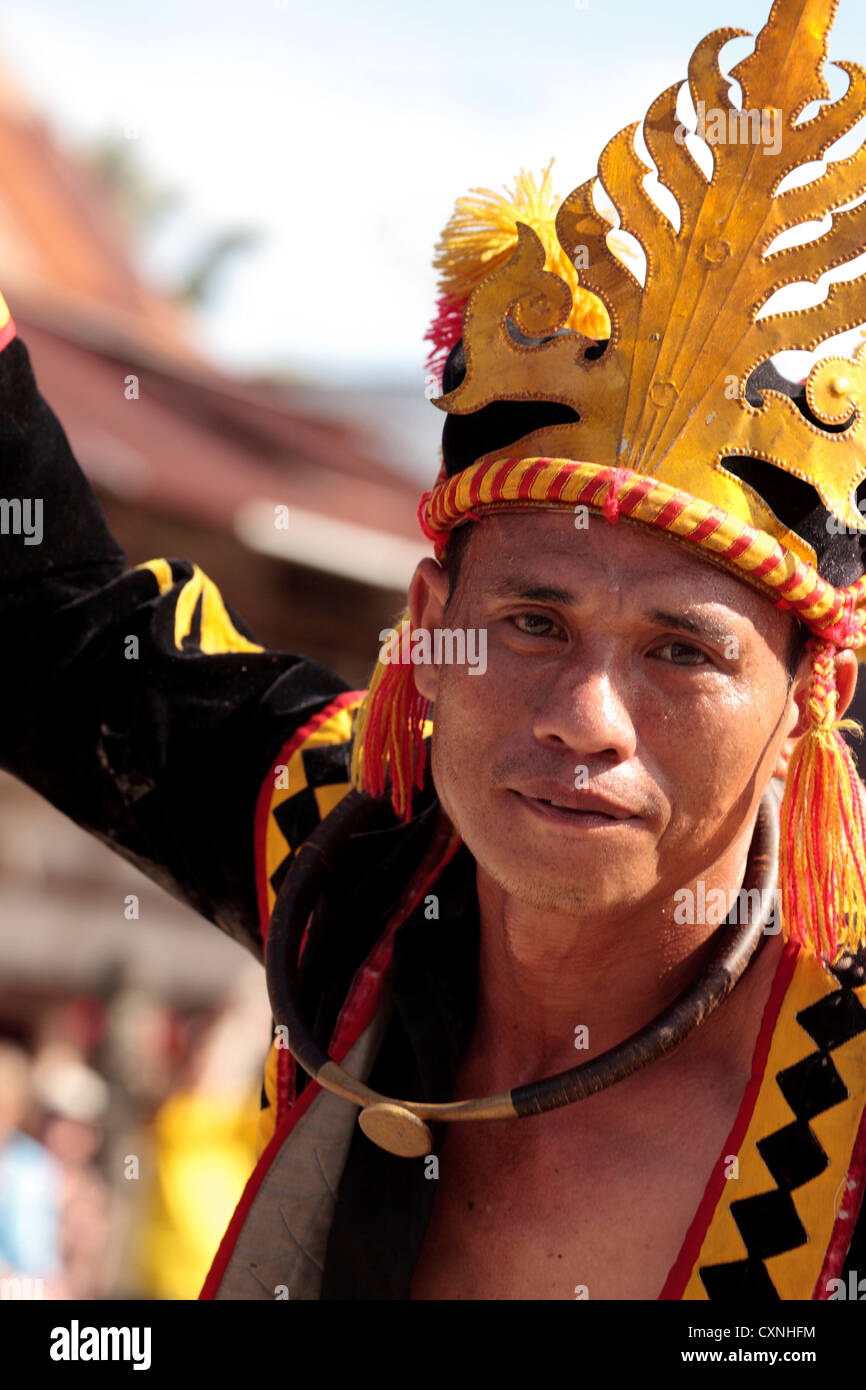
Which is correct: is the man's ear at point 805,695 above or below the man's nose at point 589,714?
above

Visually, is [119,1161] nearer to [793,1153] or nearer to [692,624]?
[793,1153]

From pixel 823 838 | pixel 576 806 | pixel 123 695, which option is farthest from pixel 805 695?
pixel 123 695

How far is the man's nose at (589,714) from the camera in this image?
6.71ft

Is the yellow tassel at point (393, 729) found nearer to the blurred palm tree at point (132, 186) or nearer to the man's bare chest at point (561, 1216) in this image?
the man's bare chest at point (561, 1216)

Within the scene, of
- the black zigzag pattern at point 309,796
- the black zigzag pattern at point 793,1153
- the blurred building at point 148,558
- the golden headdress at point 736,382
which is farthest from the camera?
the blurred building at point 148,558

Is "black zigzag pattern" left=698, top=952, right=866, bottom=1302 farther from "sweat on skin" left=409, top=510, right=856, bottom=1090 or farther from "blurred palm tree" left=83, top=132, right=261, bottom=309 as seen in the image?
"blurred palm tree" left=83, top=132, right=261, bottom=309

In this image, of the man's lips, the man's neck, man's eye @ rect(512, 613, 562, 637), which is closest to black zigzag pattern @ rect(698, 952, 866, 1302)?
the man's neck

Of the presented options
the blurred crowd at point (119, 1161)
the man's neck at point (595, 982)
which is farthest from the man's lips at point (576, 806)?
the blurred crowd at point (119, 1161)

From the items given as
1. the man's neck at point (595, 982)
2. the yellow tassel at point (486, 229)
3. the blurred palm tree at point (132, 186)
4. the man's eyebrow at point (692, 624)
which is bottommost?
the man's neck at point (595, 982)

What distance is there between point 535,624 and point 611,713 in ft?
0.64

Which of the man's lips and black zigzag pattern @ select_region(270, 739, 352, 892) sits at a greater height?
black zigzag pattern @ select_region(270, 739, 352, 892)

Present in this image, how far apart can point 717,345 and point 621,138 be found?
0.33 m

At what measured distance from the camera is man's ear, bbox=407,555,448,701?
2432 millimetres
